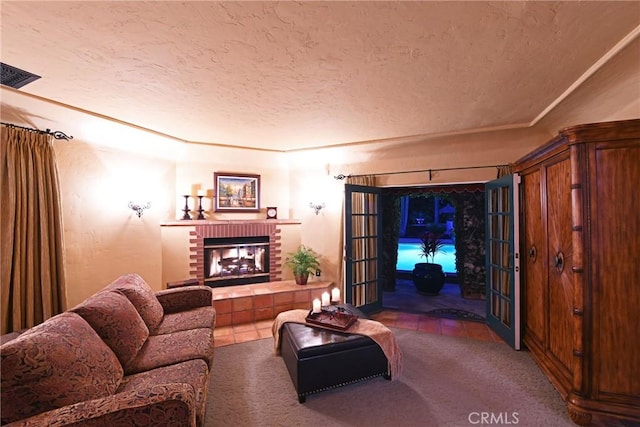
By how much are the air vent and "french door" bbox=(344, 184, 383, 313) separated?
10.8 ft

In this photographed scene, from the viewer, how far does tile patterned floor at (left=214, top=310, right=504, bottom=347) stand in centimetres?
340

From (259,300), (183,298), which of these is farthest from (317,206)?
(183,298)

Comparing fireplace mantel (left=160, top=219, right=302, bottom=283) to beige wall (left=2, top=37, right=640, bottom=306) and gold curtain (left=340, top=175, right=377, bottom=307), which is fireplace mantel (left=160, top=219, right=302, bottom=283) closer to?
beige wall (left=2, top=37, right=640, bottom=306)

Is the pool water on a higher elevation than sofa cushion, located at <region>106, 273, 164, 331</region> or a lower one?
lower

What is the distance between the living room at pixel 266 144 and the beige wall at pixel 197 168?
0.01m

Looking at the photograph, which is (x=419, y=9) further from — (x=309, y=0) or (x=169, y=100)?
(x=169, y=100)

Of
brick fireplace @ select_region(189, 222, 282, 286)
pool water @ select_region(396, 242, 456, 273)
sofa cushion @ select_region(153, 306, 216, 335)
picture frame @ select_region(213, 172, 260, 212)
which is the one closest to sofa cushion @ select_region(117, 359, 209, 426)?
sofa cushion @ select_region(153, 306, 216, 335)

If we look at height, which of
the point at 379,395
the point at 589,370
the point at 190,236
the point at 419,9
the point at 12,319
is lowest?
the point at 379,395

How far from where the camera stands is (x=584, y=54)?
1930mm

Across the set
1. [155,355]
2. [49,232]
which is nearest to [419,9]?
[155,355]

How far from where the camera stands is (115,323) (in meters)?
1.96

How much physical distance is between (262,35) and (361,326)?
2.43 metres

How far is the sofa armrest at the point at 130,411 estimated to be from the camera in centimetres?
125

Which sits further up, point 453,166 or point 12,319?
point 453,166
